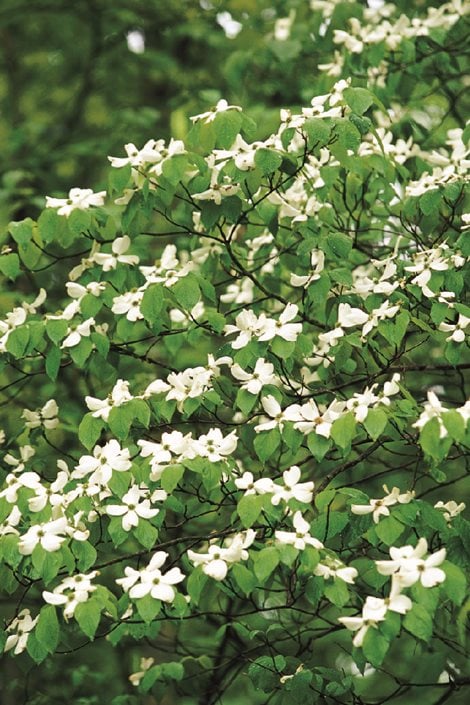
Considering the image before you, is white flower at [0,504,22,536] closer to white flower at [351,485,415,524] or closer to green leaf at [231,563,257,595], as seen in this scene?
green leaf at [231,563,257,595]

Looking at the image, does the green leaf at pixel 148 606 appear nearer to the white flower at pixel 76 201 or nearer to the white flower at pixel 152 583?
the white flower at pixel 152 583

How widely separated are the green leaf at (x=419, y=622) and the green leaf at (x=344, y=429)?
502 millimetres

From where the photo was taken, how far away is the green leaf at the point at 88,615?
8.58 ft

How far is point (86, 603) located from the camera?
2664mm

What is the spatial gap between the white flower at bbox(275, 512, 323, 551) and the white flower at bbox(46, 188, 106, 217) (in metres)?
1.34

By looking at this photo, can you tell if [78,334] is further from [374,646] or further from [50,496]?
[374,646]

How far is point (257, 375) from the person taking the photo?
303 cm

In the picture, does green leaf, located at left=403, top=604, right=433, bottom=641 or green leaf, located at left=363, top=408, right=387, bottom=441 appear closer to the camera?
green leaf, located at left=403, top=604, right=433, bottom=641

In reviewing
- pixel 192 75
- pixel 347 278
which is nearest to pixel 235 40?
pixel 192 75

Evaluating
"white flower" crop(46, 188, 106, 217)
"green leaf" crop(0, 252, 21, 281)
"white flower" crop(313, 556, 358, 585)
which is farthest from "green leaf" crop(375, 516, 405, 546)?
"green leaf" crop(0, 252, 21, 281)

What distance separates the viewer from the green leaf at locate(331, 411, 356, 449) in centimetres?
272

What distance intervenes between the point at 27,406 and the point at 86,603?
1.91m

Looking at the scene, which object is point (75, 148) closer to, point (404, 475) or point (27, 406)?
point (27, 406)

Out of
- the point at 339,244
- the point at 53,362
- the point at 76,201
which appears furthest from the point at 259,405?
the point at 76,201
